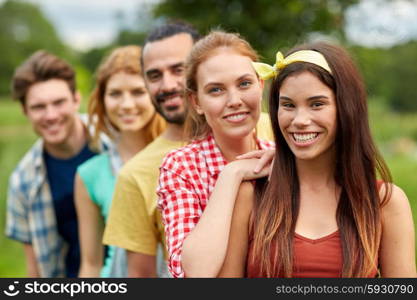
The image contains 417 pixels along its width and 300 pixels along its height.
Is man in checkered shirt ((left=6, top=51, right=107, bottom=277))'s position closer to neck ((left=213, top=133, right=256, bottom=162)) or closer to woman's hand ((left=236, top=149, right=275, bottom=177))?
neck ((left=213, top=133, right=256, bottom=162))

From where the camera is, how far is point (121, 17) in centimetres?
2208

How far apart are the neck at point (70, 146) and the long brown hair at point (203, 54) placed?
1.56 meters

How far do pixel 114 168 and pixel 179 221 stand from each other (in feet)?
4.28

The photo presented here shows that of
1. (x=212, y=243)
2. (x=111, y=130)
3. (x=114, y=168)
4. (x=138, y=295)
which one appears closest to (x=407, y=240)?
(x=212, y=243)

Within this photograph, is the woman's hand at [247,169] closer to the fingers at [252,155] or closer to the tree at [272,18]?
the fingers at [252,155]

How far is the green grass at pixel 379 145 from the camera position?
7.78 meters

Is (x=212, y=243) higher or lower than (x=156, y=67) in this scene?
lower

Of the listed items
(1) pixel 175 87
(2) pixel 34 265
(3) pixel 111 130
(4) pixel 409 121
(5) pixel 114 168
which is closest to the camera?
(1) pixel 175 87

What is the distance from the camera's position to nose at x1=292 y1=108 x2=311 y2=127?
229cm

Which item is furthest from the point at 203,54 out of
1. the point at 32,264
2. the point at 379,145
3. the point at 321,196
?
the point at 379,145

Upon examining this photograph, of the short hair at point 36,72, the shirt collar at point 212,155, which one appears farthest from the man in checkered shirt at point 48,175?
the shirt collar at point 212,155

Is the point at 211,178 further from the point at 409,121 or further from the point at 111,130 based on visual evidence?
the point at 409,121

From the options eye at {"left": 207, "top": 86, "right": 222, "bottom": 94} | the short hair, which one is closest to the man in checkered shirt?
the short hair

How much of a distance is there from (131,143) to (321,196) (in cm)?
167
